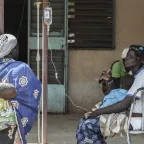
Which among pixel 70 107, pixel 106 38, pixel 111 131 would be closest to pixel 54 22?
pixel 106 38

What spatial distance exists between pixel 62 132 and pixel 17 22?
3.66m

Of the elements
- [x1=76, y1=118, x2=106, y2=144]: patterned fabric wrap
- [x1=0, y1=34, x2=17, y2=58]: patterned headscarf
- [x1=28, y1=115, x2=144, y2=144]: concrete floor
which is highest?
[x1=0, y1=34, x2=17, y2=58]: patterned headscarf

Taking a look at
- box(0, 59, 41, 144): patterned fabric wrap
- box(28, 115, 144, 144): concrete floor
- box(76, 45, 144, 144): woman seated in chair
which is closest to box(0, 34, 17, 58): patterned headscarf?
box(0, 59, 41, 144): patterned fabric wrap

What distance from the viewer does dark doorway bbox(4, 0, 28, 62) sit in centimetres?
877

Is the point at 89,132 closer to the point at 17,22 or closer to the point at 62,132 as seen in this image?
the point at 62,132

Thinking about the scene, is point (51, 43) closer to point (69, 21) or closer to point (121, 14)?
point (69, 21)

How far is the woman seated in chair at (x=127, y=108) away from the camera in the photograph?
440cm

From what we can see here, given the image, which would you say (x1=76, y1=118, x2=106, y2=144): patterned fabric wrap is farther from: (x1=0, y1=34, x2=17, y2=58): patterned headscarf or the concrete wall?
the concrete wall

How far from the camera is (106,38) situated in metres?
7.51

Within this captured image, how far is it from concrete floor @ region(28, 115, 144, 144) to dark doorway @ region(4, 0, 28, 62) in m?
1.69

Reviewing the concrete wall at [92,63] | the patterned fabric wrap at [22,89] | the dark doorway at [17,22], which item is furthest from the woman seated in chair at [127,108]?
the dark doorway at [17,22]

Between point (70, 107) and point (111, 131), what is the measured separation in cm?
309

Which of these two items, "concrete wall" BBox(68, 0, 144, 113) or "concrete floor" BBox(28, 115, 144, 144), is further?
"concrete wall" BBox(68, 0, 144, 113)

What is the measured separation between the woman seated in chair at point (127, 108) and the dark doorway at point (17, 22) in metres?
4.00
